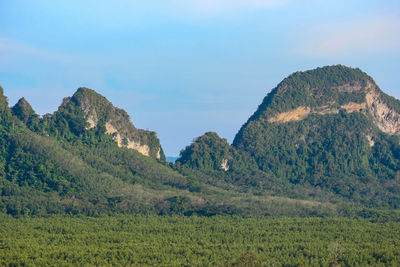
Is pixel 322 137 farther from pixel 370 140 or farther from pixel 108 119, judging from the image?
pixel 108 119

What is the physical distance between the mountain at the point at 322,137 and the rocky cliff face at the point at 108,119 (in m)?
9.74

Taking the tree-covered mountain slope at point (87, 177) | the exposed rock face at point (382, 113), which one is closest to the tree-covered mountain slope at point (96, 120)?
the tree-covered mountain slope at point (87, 177)

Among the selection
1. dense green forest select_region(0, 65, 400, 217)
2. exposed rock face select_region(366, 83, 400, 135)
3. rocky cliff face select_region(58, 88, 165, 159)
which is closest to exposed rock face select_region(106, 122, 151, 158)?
rocky cliff face select_region(58, 88, 165, 159)

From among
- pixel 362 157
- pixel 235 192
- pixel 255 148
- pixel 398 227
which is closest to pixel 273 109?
pixel 255 148

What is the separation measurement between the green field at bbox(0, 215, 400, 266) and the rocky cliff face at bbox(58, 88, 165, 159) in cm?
2660

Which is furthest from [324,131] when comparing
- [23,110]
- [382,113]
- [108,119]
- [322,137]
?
[23,110]

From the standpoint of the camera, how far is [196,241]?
221ft

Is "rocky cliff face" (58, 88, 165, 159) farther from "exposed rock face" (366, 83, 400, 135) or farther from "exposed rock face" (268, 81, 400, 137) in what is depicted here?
"exposed rock face" (366, 83, 400, 135)

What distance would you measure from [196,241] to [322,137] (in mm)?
62268

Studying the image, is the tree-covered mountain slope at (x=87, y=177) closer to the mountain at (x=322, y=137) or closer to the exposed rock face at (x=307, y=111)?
the mountain at (x=322, y=137)

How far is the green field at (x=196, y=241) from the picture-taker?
58688mm

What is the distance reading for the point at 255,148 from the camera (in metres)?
119

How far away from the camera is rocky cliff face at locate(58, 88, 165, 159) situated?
343ft

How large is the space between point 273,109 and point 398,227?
5159 centimetres
